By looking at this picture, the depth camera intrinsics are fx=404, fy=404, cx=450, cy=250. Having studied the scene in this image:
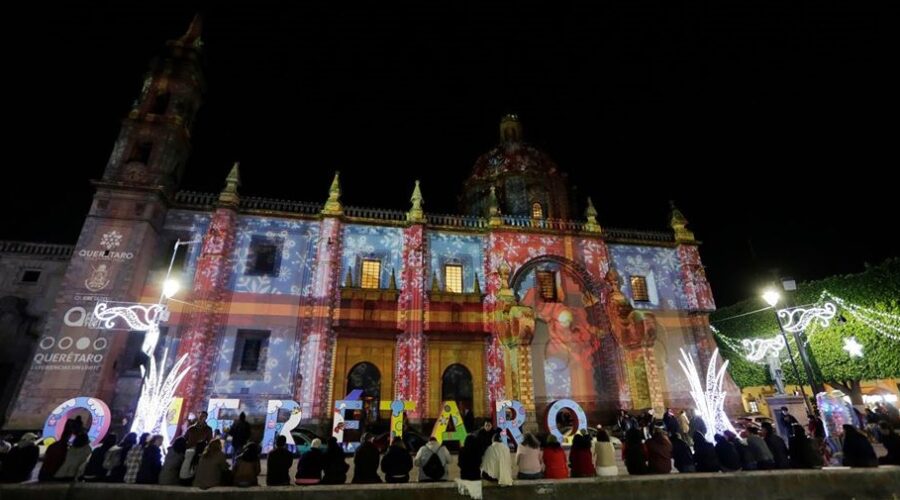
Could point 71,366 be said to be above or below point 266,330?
below

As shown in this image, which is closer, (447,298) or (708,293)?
(447,298)

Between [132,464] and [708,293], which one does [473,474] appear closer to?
[132,464]

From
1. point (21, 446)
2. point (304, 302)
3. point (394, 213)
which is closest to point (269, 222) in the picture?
point (304, 302)

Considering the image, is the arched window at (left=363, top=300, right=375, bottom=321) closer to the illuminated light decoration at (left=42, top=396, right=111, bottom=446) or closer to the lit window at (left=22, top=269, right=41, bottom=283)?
the illuminated light decoration at (left=42, top=396, right=111, bottom=446)

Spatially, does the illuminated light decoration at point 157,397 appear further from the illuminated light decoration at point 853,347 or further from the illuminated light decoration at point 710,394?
the illuminated light decoration at point 853,347

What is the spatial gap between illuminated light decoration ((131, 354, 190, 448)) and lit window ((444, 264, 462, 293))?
1266 centimetres

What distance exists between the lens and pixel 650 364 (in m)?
21.6

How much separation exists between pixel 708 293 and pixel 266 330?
979 inches

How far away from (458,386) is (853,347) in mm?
18281

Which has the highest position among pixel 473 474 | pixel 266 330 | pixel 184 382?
pixel 266 330

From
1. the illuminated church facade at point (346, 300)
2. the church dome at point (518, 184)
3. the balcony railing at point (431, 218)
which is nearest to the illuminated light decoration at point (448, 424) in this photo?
the illuminated church facade at point (346, 300)

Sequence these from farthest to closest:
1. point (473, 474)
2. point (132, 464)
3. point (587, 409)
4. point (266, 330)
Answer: point (587, 409)
point (266, 330)
point (132, 464)
point (473, 474)

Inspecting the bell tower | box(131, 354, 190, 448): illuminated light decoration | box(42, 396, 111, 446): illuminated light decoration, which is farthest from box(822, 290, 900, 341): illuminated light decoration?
the bell tower

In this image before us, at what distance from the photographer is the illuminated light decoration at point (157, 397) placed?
47.3ft
